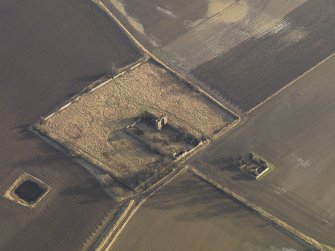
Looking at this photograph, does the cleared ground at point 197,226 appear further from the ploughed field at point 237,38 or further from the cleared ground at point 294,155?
the ploughed field at point 237,38

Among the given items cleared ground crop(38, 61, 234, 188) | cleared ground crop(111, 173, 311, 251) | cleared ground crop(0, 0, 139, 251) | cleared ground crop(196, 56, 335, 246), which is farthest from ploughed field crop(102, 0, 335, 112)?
cleared ground crop(111, 173, 311, 251)

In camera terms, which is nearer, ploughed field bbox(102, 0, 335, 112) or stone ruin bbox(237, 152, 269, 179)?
stone ruin bbox(237, 152, 269, 179)

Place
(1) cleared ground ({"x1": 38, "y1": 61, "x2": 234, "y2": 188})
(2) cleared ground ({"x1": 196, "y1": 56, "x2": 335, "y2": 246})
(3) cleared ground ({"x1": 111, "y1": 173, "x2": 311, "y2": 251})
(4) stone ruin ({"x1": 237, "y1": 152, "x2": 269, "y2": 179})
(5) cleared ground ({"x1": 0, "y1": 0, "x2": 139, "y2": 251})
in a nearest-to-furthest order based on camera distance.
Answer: (3) cleared ground ({"x1": 111, "y1": 173, "x2": 311, "y2": 251})
(5) cleared ground ({"x1": 0, "y1": 0, "x2": 139, "y2": 251})
(2) cleared ground ({"x1": 196, "y1": 56, "x2": 335, "y2": 246})
(4) stone ruin ({"x1": 237, "y1": 152, "x2": 269, "y2": 179})
(1) cleared ground ({"x1": 38, "y1": 61, "x2": 234, "y2": 188})

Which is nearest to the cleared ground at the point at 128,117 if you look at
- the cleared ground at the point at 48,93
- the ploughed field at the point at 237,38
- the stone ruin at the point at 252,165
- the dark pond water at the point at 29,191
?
the cleared ground at the point at 48,93

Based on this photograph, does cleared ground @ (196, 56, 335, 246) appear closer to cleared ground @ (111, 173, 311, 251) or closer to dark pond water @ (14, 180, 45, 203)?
cleared ground @ (111, 173, 311, 251)

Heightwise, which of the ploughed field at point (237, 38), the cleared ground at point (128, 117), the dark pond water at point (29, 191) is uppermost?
the ploughed field at point (237, 38)

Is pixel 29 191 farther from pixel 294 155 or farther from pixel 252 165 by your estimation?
pixel 294 155

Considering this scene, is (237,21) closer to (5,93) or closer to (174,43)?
(174,43)
